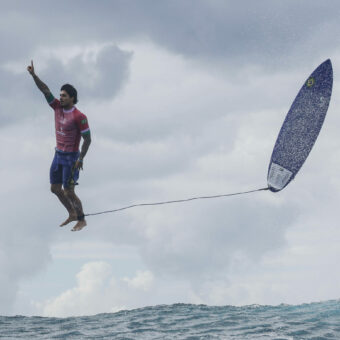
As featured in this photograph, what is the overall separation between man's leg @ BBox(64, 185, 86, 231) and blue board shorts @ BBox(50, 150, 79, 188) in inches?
9.3

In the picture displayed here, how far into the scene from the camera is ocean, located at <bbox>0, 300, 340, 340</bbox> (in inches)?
549

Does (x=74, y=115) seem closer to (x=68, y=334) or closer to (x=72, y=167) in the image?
(x=72, y=167)

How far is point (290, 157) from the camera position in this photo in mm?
15648

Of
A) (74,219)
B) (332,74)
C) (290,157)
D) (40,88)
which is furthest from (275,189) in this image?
(40,88)

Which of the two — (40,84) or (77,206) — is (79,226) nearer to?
(77,206)

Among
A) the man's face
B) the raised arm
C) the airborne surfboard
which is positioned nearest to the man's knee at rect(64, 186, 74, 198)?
the man's face

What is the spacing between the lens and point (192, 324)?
15.5 m

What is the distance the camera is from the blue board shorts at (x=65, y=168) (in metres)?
14.1

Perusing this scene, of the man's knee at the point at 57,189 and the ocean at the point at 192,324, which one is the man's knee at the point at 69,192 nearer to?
the man's knee at the point at 57,189

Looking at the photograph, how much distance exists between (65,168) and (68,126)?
111 centimetres

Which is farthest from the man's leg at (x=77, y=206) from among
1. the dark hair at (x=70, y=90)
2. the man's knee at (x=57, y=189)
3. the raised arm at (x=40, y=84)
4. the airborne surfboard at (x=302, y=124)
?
the airborne surfboard at (x=302, y=124)

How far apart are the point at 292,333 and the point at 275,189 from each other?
12.5ft

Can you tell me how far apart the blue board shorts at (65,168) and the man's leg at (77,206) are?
236 millimetres

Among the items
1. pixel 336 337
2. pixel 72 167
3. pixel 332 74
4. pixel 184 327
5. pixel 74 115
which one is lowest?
pixel 336 337
